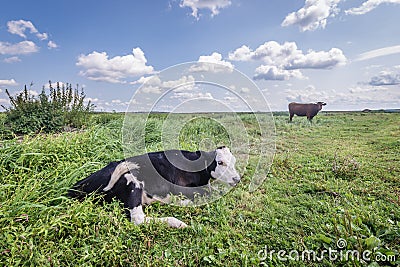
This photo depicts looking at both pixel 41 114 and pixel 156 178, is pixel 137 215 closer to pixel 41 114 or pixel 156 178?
pixel 156 178

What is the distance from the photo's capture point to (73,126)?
832cm

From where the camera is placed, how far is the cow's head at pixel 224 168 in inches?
150

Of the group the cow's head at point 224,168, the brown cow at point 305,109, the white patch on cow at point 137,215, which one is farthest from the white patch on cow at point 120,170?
the brown cow at point 305,109

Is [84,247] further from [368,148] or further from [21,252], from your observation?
[368,148]

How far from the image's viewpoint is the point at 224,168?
3.81m

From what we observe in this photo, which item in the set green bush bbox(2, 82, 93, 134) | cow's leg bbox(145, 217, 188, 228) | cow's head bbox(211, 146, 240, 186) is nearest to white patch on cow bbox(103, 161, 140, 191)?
cow's leg bbox(145, 217, 188, 228)

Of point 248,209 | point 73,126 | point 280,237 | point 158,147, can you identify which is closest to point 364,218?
point 280,237

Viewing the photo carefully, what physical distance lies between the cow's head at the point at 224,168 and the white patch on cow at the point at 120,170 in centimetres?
117

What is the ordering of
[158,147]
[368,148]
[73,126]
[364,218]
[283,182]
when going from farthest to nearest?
[73,126]
[368,148]
[158,147]
[283,182]
[364,218]

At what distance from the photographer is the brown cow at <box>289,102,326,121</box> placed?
18.0 metres

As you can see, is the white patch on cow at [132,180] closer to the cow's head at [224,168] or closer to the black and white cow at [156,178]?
the black and white cow at [156,178]

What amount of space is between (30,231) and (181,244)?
1.39 m

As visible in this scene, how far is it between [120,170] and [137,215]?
2.00 feet

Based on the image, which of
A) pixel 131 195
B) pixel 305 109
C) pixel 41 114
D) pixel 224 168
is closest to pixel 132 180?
pixel 131 195
